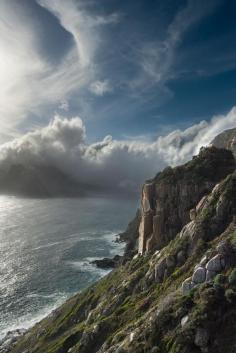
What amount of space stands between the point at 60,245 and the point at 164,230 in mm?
120084

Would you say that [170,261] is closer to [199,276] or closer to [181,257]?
[181,257]

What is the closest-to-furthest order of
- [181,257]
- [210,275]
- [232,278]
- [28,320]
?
[232,278] → [210,275] → [181,257] → [28,320]

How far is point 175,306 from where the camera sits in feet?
136

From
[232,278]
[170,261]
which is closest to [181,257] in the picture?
[170,261]

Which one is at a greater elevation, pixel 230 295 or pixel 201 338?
pixel 230 295

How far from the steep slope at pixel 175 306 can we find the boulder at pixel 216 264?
12 cm

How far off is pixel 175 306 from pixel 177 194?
49445mm

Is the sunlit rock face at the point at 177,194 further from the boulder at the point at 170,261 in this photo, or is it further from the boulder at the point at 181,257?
the boulder at the point at 181,257

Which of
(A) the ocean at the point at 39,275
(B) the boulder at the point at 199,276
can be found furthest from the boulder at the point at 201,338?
(A) the ocean at the point at 39,275

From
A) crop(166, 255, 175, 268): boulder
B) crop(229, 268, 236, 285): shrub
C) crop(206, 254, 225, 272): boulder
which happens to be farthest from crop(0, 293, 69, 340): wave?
crop(229, 268, 236, 285): shrub

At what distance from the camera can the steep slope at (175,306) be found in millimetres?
37031

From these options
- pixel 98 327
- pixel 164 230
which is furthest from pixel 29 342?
pixel 164 230

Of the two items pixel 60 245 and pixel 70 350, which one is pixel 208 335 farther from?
pixel 60 245

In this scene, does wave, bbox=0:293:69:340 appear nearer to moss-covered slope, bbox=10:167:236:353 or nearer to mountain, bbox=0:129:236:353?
mountain, bbox=0:129:236:353
